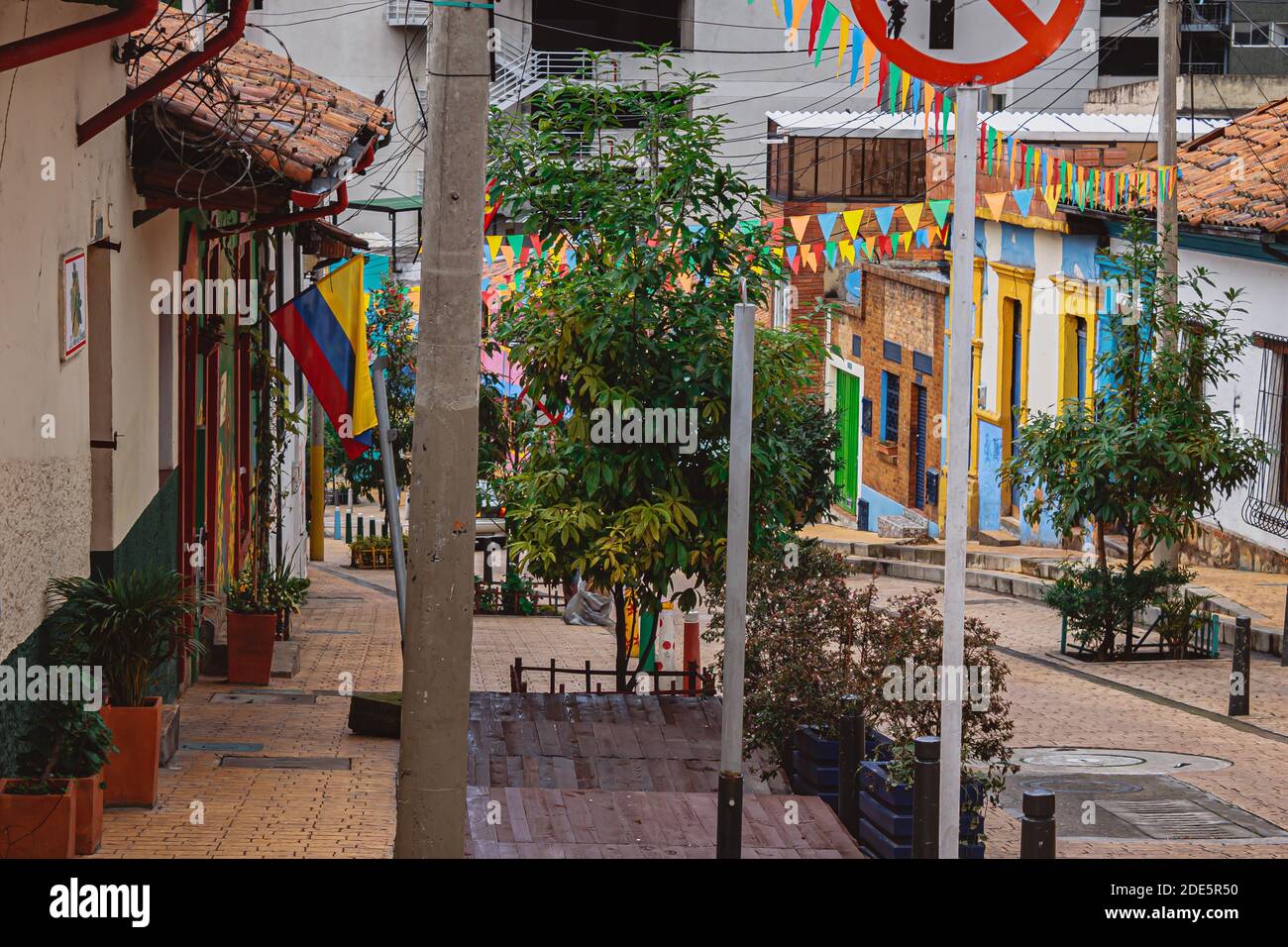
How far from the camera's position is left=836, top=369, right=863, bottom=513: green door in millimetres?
36781

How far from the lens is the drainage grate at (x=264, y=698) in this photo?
12302 mm

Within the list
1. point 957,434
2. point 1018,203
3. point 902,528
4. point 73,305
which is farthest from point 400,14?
point 957,434

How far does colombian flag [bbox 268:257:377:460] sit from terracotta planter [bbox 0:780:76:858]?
5.41 m

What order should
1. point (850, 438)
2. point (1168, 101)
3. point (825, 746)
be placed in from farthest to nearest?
point (850, 438)
point (1168, 101)
point (825, 746)

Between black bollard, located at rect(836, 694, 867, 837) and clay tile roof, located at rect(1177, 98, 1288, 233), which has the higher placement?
clay tile roof, located at rect(1177, 98, 1288, 233)

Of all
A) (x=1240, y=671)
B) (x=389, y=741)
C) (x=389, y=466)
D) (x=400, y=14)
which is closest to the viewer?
(x=389, y=466)

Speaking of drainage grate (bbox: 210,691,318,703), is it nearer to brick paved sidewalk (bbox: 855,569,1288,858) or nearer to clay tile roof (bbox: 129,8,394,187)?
clay tile roof (bbox: 129,8,394,187)

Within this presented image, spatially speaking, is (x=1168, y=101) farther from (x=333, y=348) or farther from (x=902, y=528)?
(x=333, y=348)

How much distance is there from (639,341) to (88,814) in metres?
5.86

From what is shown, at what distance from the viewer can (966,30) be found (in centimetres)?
552

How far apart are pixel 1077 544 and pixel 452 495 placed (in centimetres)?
2154

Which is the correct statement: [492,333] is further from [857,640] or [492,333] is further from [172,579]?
[172,579]

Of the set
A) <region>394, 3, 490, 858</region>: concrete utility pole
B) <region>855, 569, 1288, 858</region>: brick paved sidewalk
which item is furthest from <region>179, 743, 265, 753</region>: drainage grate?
<region>855, 569, 1288, 858</region>: brick paved sidewalk

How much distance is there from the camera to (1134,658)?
18.2 m
